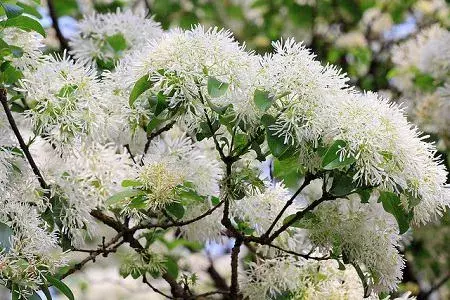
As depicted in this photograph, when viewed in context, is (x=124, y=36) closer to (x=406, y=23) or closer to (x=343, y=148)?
(x=343, y=148)

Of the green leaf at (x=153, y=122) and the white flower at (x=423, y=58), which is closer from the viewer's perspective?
the green leaf at (x=153, y=122)

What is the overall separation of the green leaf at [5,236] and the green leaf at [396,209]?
1.87 feet

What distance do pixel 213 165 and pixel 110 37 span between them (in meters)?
0.55

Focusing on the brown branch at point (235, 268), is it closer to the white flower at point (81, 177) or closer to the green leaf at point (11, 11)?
the white flower at point (81, 177)

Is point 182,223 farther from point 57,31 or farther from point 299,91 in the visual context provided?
point 57,31

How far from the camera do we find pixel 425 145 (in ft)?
4.48

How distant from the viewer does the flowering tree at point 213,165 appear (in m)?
1.30

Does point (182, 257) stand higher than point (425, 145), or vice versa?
point (182, 257)

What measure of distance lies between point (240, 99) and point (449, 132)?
1330 mm

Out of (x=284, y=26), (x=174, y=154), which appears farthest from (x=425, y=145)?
(x=284, y=26)

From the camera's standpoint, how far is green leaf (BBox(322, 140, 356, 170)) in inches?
49.1

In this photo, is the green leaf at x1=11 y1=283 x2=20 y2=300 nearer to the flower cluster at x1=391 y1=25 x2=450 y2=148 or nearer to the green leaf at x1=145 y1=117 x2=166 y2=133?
the green leaf at x1=145 y1=117 x2=166 y2=133

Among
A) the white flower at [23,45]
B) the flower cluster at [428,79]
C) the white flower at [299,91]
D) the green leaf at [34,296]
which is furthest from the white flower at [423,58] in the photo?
the green leaf at [34,296]

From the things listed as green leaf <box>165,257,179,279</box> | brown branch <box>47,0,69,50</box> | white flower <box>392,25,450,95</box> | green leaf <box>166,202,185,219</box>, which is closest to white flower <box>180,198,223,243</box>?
green leaf <box>166,202,185,219</box>
